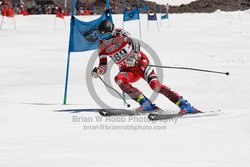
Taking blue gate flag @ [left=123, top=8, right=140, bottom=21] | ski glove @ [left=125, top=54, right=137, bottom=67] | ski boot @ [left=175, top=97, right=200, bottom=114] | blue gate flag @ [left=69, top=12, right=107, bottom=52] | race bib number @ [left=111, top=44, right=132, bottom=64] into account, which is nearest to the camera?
ski boot @ [left=175, top=97, right=200, bottom=114]

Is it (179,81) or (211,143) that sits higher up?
(211,143)

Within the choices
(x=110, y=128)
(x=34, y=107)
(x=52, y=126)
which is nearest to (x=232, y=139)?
(x=110, y=128)

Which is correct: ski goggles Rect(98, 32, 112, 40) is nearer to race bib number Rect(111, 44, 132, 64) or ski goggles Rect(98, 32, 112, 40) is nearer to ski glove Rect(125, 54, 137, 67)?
race bib number Rect(111, 44, 132, 64)

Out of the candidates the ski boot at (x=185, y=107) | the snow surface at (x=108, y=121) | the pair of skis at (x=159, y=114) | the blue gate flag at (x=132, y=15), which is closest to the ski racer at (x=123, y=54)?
the pair of skis at (x=159, y=114)

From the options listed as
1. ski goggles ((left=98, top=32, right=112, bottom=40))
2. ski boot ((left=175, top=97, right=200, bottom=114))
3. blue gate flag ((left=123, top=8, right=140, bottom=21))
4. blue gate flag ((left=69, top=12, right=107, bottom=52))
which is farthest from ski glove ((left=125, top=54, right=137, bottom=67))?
blue gate flag ((left=123, top=8, right=140, bottom=21))

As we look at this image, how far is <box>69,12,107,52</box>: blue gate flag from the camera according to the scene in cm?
754

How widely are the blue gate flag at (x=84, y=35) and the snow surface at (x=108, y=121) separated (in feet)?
Result: 3.65

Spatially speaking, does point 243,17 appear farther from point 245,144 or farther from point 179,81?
point 245,144

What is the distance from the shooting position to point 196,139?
4.20 meters

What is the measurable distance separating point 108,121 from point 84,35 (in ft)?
8.63

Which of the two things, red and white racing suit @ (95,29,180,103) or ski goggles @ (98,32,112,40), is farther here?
ski goggles @ (98,32,112,40)

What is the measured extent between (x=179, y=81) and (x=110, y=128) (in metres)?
6.38

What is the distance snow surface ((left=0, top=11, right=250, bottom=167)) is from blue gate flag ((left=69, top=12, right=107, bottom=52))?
1112mm

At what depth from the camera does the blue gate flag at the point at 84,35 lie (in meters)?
7.54
